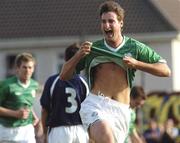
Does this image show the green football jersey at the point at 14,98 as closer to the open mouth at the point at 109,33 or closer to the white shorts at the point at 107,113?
the white shorts at the point at 107,113

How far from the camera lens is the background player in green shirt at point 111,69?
406 inches

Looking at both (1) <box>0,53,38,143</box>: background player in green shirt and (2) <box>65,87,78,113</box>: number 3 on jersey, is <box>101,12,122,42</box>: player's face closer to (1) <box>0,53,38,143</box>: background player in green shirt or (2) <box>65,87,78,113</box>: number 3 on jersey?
(2) <box>65,87,78,113</box>: number 3 on jersey

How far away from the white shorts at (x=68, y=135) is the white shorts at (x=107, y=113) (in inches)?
90.5

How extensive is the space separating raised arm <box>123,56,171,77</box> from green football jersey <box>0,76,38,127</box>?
11.6ft

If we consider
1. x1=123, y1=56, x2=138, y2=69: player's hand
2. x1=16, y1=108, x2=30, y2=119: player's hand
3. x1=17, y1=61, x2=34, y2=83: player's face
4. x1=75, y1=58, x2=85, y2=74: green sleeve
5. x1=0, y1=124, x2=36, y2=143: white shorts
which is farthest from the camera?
x1=0, y1=124, x2=36, y2=143: white shorts

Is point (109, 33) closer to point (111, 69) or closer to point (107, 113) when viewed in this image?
Answer: point (111, 69)

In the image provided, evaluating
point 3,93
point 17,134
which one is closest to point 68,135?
point 17,134

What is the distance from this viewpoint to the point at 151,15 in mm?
43844

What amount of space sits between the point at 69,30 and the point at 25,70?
30411 millimetres

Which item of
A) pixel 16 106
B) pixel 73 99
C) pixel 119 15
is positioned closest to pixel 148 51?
pixel 119 15

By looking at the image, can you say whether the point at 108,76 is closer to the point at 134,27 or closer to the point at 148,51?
the point at 148,51

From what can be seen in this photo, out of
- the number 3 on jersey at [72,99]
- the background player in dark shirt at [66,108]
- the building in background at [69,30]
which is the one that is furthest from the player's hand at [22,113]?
the building in background at [69,30]

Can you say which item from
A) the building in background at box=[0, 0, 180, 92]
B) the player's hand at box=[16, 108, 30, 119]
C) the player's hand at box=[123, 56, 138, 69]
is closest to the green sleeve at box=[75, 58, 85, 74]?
the player's hand at box=[123, 56, 138, 69]

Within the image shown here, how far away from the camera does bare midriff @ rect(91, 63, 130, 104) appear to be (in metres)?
10.5
